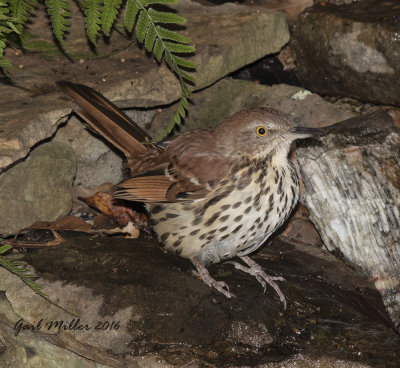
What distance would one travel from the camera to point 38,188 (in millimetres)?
5227

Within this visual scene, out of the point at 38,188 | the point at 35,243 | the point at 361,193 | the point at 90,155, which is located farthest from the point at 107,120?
the point at 361,193

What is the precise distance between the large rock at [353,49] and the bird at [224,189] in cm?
137

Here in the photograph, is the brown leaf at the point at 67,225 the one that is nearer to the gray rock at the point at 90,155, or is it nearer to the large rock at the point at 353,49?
the gray rock at the point at 90,155

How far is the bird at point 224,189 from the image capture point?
445 cm

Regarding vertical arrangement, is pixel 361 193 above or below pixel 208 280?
above

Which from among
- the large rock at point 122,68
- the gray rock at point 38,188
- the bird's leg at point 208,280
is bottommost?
the bird's leg at point 208,280

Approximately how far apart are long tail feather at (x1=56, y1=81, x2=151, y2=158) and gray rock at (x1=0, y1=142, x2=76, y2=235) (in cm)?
41

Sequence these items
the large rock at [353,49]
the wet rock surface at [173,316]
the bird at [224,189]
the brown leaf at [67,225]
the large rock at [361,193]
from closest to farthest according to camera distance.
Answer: the wet rock surface at [173,316]
the bird at [224,189]
the large rock at [361,193]
the brown leaf at [67,225]
the large rock at [353,49]

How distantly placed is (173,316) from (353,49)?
2.85m

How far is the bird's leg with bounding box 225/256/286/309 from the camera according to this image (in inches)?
182

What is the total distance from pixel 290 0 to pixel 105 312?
3760 mm

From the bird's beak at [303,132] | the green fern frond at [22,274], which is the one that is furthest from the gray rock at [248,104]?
the green fern frond at [22,274]

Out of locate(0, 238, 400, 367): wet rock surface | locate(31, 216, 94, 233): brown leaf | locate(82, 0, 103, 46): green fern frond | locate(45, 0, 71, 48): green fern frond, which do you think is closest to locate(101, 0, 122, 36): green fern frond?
locate(82, 0, 103, 46): green fern frond

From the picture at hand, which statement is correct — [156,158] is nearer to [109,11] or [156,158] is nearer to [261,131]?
[261,131]
